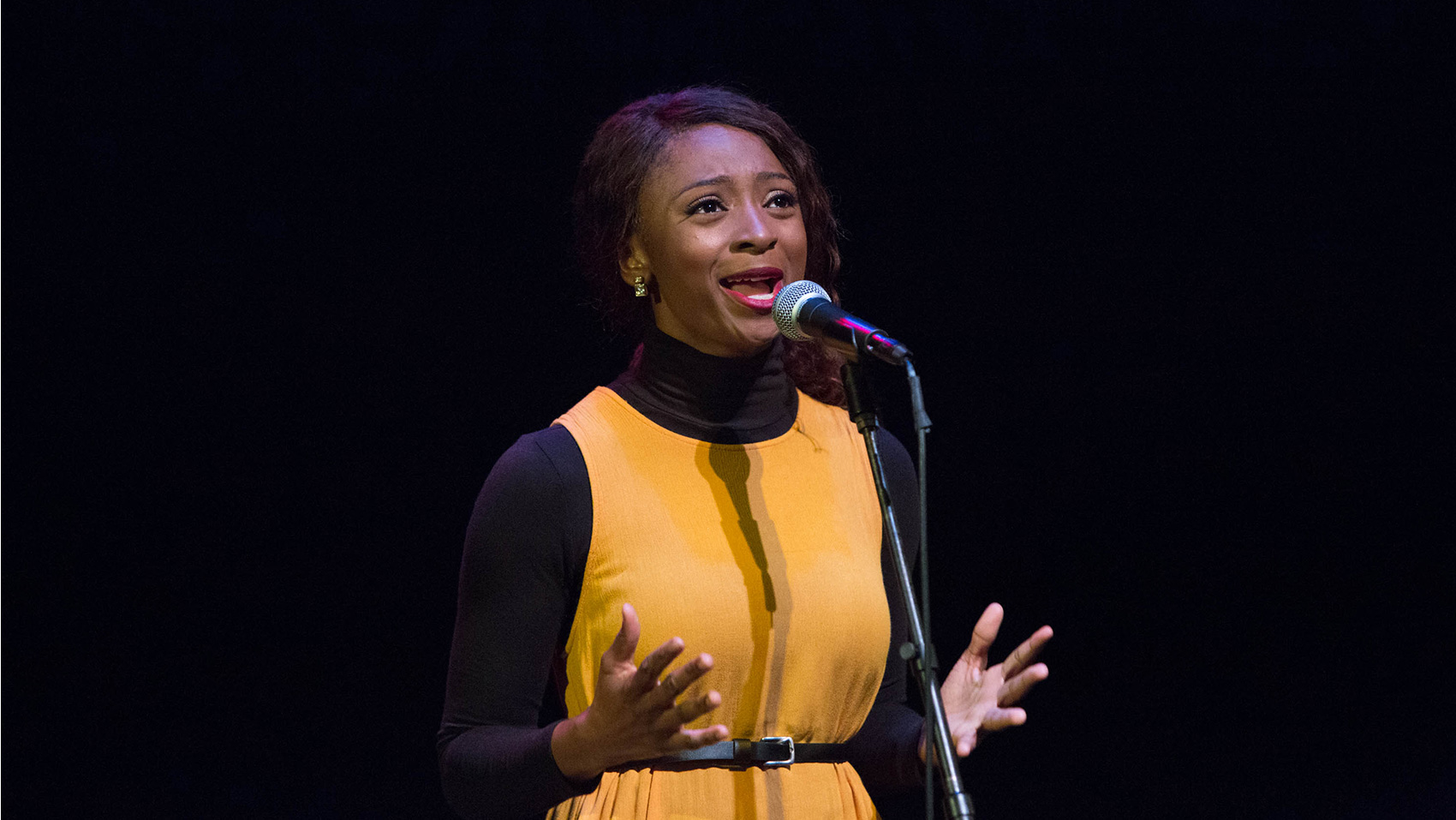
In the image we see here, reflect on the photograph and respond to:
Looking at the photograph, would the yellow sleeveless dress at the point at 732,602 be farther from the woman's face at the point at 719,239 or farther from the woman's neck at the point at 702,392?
the woman's face at the point at 719,239

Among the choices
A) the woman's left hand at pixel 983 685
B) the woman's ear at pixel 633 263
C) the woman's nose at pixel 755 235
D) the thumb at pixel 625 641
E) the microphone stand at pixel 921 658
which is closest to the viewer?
the microphone stand at pixel 921 658

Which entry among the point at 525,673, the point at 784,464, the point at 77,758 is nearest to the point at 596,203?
the point at 784,464

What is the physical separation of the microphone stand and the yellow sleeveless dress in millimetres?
398

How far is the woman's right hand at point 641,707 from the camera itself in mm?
1259

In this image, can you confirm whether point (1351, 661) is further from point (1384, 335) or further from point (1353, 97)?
point (1353, 97)

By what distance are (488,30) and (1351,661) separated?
2708 millimetres

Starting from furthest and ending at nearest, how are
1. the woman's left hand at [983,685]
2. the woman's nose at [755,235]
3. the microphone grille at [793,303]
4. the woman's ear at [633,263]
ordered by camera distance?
the woman's ear at [633,263] < the woman's nose at [755,235] < the woman's left hand at [983,685] < the microphone grille at [793,303]

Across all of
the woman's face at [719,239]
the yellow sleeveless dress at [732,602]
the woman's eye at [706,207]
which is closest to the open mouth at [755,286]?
the woman's face at [719,239]

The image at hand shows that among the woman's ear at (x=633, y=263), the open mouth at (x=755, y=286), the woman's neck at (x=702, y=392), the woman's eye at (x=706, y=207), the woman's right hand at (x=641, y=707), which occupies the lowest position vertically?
the woman's right hand at (x=641, y=707)

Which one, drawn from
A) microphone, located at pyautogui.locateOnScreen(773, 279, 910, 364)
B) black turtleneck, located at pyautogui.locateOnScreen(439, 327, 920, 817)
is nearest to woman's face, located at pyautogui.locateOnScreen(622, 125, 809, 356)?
black turtleneck, located at pyautogui.locateOnScreen(439, 327, 920, 817)

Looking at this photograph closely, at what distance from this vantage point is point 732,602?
1.64 m

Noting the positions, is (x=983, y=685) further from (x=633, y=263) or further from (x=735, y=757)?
(x=633, y=263)

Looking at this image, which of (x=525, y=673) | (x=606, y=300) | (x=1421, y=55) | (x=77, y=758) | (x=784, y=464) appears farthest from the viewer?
(x=1421, y=55)

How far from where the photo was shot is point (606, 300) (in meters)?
2.03
